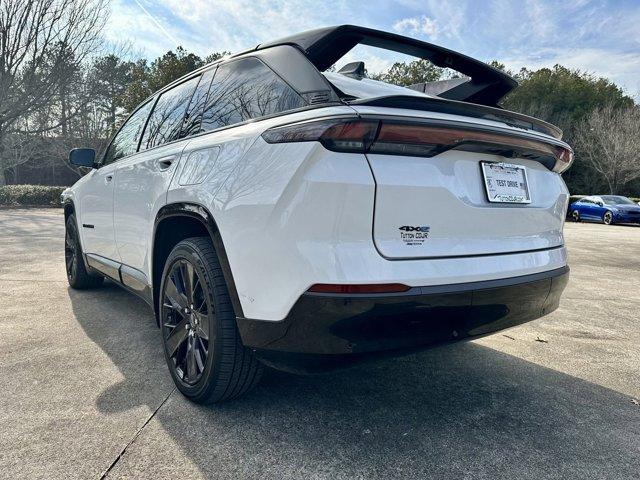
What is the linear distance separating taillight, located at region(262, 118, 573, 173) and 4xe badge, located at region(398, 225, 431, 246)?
273 mm

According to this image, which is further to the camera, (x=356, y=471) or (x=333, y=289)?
(x=356, y=471)

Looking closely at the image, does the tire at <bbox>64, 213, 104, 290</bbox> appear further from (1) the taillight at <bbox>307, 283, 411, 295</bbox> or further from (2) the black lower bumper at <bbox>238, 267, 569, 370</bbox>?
(1) the taillight at <bbox>307, 283, 411, 295</bbox>

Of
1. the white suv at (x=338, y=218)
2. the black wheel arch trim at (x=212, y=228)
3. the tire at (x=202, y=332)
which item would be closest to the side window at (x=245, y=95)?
the white suv at (x=338, y=218)

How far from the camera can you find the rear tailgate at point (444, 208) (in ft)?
5.26

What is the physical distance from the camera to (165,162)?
2.52 m

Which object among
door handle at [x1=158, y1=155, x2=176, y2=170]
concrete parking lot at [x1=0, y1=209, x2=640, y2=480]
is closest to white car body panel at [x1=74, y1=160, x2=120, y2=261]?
concrete parking lot at [x1=0, y1=209, x2=640, y2=480]

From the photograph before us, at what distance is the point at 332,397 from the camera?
2256 mm

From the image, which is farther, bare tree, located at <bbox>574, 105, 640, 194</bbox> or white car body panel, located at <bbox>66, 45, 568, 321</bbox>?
bare tree, located at <bbox>574, 105, 640, 194</bbox>

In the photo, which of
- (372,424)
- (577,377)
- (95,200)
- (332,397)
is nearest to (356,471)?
(372,424)

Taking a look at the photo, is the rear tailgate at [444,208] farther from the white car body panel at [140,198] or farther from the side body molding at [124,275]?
the side body molding at [124,275]

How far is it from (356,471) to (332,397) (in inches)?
23.5

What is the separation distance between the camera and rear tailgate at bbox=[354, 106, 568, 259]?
1.60 meters

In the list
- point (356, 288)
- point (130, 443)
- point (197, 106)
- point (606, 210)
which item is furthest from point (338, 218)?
point (606, 210)

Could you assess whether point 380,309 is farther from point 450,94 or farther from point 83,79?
point 83,79
